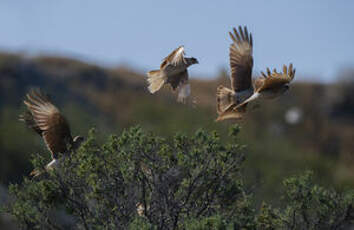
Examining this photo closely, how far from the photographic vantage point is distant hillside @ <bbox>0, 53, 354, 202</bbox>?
45719mm

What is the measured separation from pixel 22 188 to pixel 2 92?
151 feet

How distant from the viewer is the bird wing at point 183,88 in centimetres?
1128

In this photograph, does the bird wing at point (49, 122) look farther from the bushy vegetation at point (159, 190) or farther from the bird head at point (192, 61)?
the bird head at point (192, 61)

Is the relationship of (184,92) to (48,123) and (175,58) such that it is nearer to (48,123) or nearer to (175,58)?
(175,58)

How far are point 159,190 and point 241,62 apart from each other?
321 centimetres

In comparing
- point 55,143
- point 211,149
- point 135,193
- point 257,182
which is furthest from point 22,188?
point 257,182

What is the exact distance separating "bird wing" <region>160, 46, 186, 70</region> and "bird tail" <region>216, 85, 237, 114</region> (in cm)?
91

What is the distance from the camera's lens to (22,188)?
33.0 feet

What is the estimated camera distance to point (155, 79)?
37.1ft

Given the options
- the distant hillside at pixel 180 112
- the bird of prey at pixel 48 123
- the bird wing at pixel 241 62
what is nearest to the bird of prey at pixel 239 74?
the bird wing at pixel 241 62

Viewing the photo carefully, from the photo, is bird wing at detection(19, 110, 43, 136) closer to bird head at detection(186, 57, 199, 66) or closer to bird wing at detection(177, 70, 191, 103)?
bird wing at detection(177, 70, 191, 103)

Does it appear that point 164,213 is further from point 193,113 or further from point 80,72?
point 80,72

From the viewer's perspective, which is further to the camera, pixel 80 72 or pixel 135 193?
pixel 80 72

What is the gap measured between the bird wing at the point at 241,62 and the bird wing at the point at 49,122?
3055 mm
